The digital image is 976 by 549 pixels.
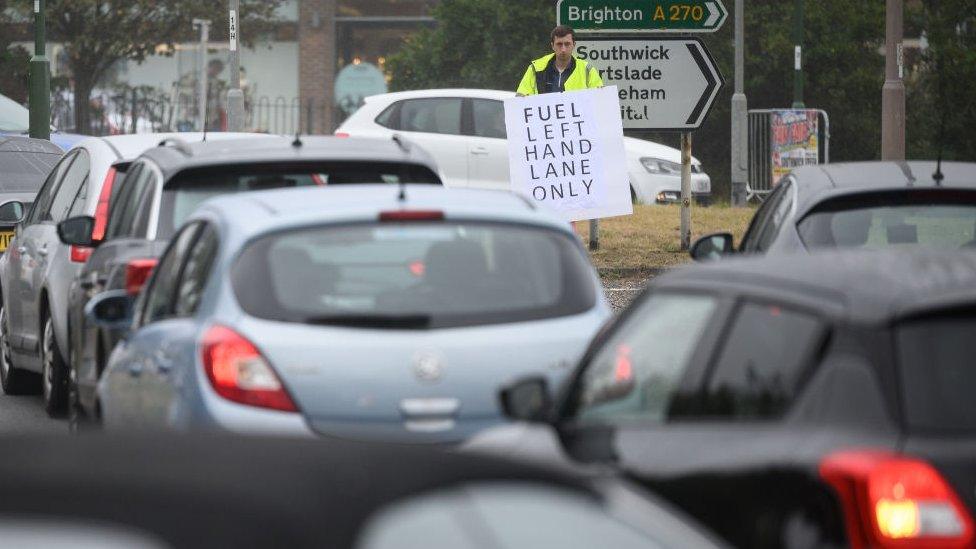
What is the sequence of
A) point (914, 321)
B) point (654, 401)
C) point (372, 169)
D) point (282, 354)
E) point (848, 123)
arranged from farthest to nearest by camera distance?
point (848, 123), point (372, 169), point (282, 354), point (654, 401), point (914, 321)

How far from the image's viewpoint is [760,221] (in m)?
9.16

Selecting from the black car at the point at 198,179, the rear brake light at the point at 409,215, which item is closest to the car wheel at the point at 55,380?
the black car at the point at 198,179

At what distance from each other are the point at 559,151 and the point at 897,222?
28.4 ft

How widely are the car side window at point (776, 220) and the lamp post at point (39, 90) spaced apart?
51.4ft

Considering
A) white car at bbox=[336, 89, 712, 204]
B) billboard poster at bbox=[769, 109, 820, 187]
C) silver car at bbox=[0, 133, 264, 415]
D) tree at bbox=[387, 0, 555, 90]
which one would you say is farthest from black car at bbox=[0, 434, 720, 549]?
tree at bbox=[387, 0, 555, 90]

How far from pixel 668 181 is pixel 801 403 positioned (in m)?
22.3

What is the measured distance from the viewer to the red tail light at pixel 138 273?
8219 mm

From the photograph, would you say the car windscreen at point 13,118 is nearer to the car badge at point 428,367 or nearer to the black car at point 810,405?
the car badge at point 428,367

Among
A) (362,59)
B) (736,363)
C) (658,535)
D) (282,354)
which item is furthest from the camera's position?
(362,59)

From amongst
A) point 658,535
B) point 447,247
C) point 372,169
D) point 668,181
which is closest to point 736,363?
point 658,535

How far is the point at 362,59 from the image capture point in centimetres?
5756

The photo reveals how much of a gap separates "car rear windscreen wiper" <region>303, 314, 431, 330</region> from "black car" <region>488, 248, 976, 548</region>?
136 cm

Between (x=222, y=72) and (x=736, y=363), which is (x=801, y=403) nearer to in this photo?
(x=736, y=363)

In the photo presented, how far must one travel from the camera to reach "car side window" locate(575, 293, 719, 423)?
15.3ft
